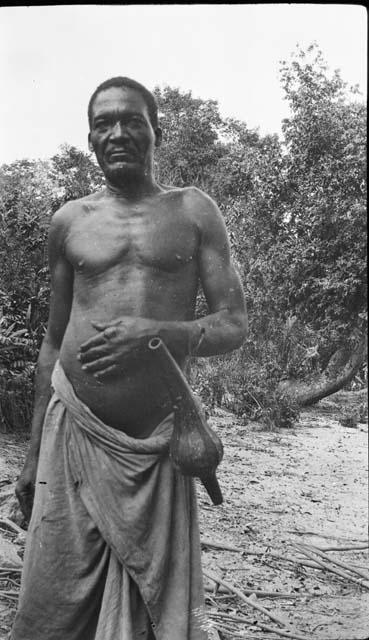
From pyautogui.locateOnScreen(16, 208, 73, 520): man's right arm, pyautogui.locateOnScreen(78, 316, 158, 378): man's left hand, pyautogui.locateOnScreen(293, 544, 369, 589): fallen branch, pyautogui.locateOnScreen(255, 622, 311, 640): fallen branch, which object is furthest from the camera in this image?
pyautogui.locateOnScreen(293, 544, 369, 589): fallen branch

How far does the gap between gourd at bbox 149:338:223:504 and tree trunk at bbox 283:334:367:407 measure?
0.80 m

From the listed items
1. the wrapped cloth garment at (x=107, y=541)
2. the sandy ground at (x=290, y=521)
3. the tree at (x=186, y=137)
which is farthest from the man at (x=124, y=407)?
the sandy ground at (x=290, y=521)

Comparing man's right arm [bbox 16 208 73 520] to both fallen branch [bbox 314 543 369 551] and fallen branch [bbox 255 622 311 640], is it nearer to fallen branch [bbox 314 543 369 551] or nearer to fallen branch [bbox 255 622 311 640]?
fallen branch [bbox 255 622 311 640]

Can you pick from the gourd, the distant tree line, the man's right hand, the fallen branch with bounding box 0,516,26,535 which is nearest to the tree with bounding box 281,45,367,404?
the distant tree line

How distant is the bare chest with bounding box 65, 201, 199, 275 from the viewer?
80.1 inches

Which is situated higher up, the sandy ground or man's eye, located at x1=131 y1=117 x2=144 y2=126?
man's eye, located at x1=131 y1=117 x2=144 y2=126

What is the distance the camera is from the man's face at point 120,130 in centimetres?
202

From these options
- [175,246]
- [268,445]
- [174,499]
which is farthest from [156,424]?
[268,445]

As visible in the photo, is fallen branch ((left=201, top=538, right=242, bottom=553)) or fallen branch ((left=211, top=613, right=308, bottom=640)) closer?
fallen branch ((left=211, top=613, right=308, bottom=640))

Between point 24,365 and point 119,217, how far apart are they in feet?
3.09

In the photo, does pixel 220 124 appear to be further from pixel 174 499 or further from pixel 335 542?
pixel 335 542

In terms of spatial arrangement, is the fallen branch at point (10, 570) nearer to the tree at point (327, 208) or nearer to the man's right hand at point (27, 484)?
the man's right hand at point (27, 484)

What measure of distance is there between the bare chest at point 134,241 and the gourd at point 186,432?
Result: 284mm

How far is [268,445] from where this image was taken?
108 inches
